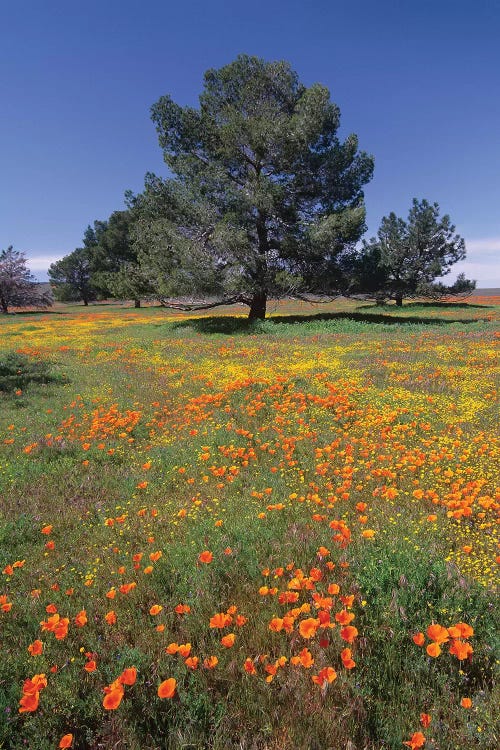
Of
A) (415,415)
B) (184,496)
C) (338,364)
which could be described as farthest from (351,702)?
(338,364)

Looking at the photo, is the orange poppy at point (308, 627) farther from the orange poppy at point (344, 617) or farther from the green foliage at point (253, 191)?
the green foliage at point (253, 191)

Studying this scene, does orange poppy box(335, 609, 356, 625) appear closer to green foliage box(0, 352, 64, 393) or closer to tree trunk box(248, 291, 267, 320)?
green foliage box(0, 352, 64, 393)

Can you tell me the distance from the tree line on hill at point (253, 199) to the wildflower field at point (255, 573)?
1753 centimetres

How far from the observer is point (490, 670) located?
2805mm

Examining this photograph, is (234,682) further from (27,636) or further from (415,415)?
(415,415)

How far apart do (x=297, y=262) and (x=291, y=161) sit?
247 inches

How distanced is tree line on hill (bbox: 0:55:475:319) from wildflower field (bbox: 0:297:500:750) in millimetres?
17527

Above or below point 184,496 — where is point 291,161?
above

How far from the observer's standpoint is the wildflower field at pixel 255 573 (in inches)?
101

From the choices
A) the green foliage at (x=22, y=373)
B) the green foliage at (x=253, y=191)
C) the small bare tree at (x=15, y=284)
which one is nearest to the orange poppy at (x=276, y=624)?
the green foliage at (x=22, y=373)

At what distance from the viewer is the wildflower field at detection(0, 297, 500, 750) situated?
8.40 ft

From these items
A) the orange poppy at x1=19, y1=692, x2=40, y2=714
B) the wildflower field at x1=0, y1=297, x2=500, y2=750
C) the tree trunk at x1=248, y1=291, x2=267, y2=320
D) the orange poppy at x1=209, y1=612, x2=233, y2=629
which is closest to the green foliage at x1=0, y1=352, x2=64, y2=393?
the wildflower field at x1=0, y1=297, x2=500, y2=750

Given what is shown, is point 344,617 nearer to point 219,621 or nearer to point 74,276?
point 219,621

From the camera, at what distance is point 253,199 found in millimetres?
24438
